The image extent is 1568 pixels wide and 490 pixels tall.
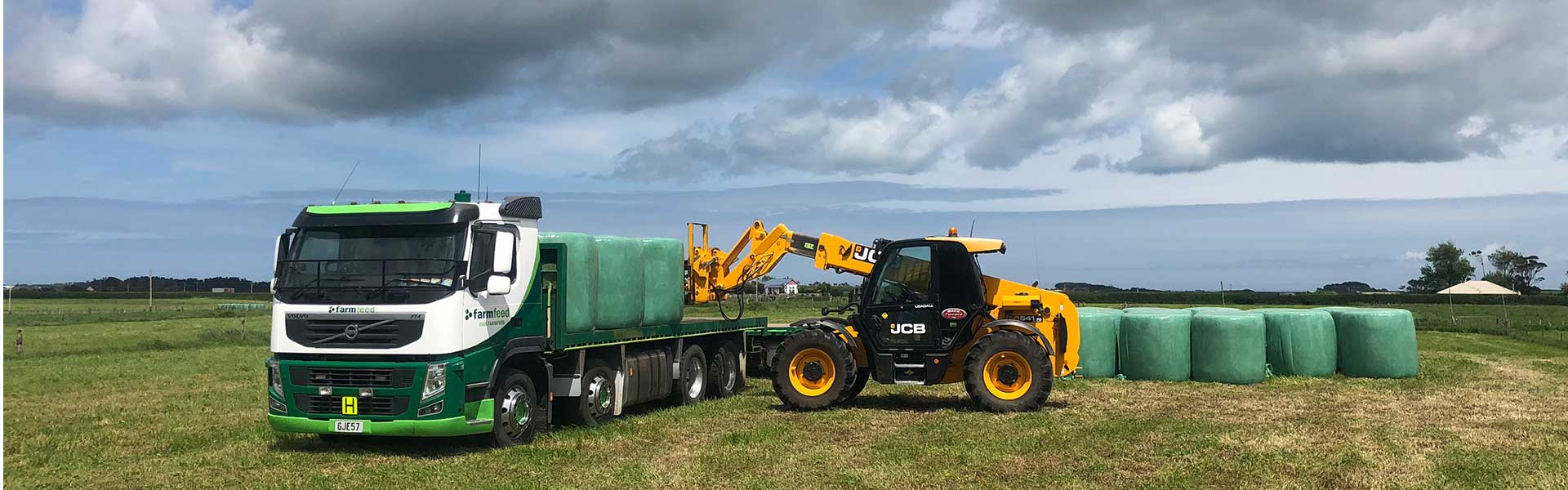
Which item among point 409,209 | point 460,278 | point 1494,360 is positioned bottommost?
point 1494,360

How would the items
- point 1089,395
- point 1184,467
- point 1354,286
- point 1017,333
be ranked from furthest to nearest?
point 1354,286
point 1089,395
point 1017,333
point 1184,467

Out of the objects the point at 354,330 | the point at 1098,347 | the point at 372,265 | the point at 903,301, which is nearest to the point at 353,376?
the point at 354,330

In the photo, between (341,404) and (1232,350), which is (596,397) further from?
(1232,350)

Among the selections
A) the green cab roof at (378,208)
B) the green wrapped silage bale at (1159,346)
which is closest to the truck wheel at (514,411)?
the green cab roof at (378,208)

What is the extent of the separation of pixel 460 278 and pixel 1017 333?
7712 millimetres

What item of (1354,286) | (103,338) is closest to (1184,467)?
(103,338)

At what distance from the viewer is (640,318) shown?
16.1 m

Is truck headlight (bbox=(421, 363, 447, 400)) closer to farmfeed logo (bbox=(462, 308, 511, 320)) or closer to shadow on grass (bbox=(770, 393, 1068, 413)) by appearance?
farmfeed logo (bbox=(462, 308, 511, 320))

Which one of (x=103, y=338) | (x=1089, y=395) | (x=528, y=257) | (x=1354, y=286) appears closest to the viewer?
(x=528, y=257)

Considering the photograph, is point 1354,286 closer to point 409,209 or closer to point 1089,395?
point 1089,395

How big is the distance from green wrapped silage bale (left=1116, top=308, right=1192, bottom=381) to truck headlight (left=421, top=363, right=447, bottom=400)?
1305 cm

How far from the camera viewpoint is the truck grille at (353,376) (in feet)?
39.5

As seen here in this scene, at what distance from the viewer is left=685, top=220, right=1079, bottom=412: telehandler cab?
15945 mm

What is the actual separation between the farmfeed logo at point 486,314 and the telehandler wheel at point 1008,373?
21.0ft
